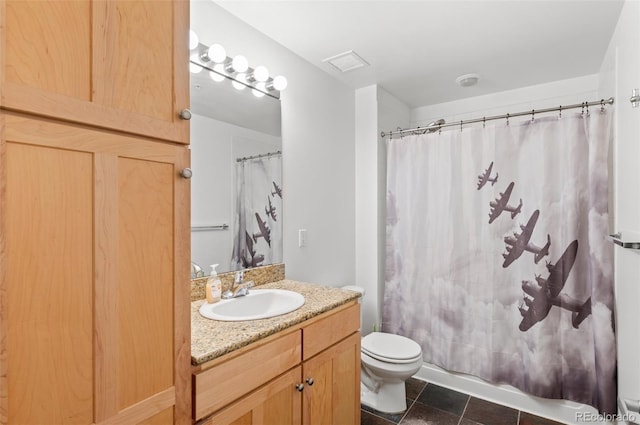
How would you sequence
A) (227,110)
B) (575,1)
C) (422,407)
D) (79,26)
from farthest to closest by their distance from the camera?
(422,407), (227,110), (575,1), (79,26)

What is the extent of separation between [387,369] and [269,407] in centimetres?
102

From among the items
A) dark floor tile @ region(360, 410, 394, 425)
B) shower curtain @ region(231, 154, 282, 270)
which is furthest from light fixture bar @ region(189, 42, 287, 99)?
dark floor tile @ region(360, 410, 394, 425)

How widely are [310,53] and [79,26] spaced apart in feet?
5.27

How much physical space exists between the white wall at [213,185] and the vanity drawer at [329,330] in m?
0.61

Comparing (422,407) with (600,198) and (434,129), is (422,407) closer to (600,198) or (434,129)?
(600,198)

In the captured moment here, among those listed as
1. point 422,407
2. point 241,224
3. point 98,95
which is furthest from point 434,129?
point 98,95

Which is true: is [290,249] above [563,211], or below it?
below

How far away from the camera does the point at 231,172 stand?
1779mm

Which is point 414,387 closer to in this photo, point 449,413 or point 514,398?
point 449,413

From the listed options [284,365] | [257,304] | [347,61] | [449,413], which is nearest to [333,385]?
[284,365]

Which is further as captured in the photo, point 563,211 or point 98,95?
point 563,211

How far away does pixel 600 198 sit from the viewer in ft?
6.29

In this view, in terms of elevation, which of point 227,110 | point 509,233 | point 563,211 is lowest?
point 509,233

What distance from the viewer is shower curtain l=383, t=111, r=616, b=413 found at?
1956 mm
